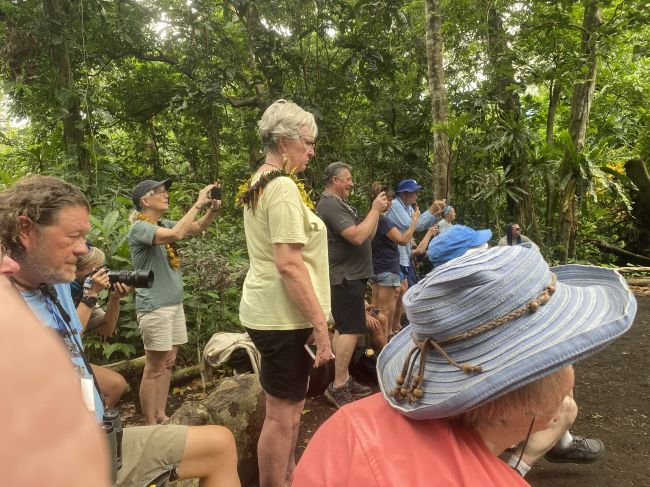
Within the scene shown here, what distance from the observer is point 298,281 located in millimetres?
2293

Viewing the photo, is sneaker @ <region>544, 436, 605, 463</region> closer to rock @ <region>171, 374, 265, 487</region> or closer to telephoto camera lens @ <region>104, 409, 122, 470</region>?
rock @ <region>171, 374, 265, 487</region>

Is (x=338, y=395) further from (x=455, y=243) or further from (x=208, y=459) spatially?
(x=208, y=459)

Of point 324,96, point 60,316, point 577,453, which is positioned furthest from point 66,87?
point 577,453

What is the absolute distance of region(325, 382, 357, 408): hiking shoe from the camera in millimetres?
3826

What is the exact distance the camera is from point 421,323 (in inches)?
43.4

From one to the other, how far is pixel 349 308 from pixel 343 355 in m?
0.38

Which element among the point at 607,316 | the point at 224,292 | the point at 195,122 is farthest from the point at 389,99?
the point at 607,316

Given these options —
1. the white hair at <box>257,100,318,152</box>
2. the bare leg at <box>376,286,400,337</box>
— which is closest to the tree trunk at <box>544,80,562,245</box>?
the bare leg at <box>376,286,400,337</box>

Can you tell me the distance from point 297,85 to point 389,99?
7.16 feet

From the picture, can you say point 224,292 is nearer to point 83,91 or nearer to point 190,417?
point 190,417

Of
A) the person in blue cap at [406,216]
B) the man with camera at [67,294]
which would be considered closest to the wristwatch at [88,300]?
the man with camera at [67,294]

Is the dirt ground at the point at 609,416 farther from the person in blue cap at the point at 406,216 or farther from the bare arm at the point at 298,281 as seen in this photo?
the person in blue cap at the point at 406,216

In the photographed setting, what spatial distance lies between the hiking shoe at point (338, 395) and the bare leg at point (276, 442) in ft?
4.73

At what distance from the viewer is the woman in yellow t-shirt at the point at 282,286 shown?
7.57 feet
